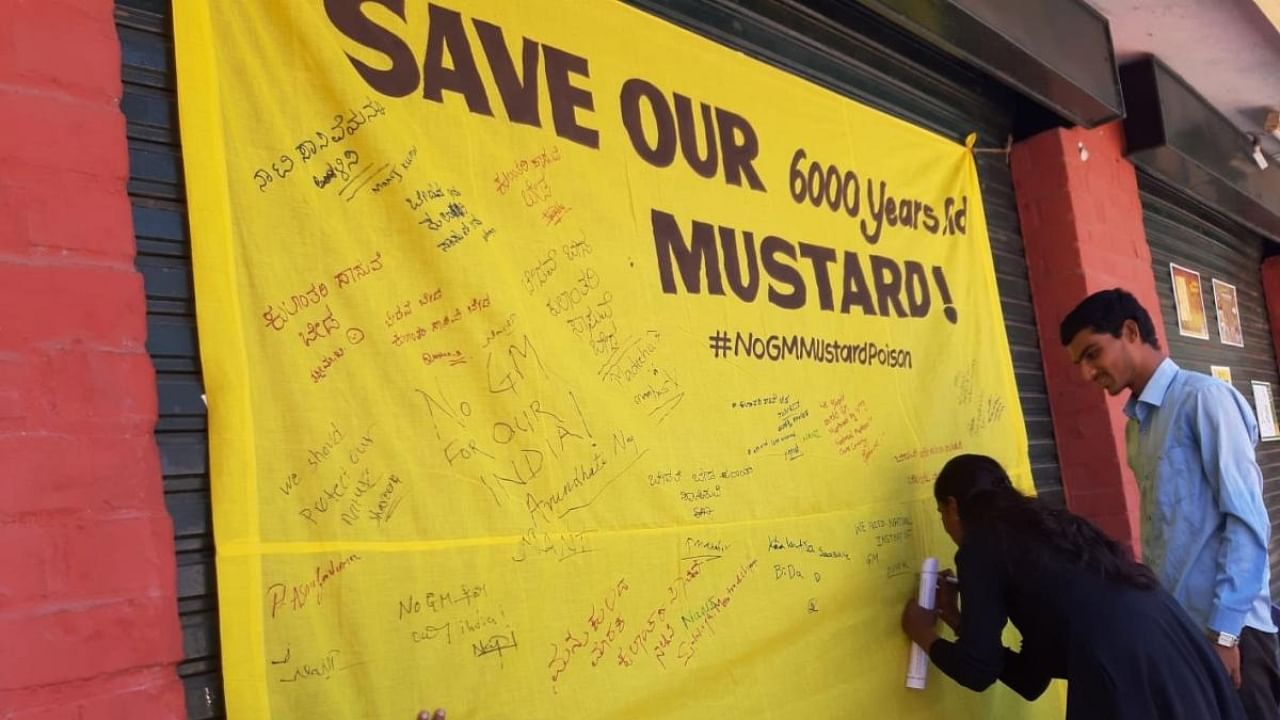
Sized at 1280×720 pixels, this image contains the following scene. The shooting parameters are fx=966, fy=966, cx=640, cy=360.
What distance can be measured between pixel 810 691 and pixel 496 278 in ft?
4.70

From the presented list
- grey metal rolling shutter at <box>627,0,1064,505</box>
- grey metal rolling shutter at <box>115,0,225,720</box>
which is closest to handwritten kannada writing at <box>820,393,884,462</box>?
grey metal rolling shutter at <box>627,0,1064,505</box>

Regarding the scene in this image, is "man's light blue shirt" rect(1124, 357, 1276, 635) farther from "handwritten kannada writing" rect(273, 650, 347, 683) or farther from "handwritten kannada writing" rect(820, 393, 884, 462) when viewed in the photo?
"handwritten kannada writing" rect(273, 650, 347, 683)

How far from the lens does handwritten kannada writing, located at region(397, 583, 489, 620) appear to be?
1.80 metres

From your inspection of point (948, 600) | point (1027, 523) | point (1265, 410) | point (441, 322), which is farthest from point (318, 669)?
point (1265, 410)

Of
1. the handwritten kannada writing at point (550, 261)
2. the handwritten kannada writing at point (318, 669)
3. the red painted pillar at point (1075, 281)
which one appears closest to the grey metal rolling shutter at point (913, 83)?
the red painted pillar at point (1075, 281)

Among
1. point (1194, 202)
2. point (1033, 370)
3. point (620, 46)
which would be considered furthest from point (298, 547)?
point (1194, 202)

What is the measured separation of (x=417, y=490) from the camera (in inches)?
73.4

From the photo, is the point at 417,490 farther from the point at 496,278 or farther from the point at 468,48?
the point at 468,48

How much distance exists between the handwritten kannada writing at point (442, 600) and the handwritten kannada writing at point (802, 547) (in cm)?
96

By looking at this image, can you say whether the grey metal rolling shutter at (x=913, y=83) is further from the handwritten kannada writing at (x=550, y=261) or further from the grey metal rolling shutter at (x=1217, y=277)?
the grey metal rolling shutter at (x=1217, y=277)

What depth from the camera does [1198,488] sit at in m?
2.88

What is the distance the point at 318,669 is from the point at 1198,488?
2.54 metres

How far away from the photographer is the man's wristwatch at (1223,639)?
2.68 meters

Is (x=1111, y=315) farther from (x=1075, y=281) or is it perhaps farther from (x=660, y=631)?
(x=660, y=631)
